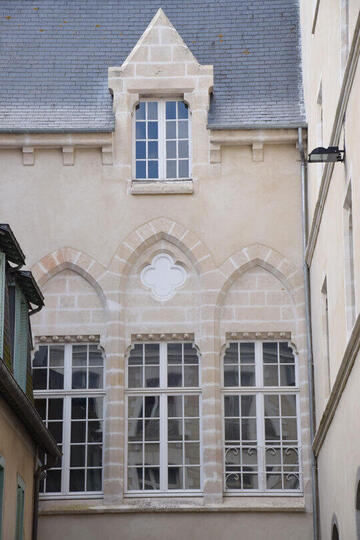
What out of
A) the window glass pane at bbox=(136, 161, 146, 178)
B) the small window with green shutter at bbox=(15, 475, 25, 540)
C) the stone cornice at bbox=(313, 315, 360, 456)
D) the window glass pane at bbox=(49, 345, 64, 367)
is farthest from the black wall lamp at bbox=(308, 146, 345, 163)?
the window glass pane at bbox=(49, 345, 64, 367)

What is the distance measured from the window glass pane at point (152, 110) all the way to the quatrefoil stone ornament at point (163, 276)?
2.23 metres

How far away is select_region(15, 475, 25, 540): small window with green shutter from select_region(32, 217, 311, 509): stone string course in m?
3.81

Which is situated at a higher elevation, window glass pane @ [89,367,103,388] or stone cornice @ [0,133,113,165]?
stone cornice @ [0,133,113,165]

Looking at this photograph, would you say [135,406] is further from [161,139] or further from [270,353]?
[161,139]

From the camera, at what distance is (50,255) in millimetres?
19922

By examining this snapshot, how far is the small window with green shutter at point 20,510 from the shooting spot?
49.6 feet

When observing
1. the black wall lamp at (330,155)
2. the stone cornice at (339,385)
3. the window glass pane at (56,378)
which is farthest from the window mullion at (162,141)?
the black wall lamp at (330,155)

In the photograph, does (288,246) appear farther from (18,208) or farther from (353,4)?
(353,4)

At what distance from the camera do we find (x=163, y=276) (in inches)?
789

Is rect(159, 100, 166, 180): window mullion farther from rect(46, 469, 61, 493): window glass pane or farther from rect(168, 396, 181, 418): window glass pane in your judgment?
rect(46, 469, 61, 493): window glass pane

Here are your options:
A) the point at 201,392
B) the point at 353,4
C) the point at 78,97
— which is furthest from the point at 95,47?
the point at 353,4

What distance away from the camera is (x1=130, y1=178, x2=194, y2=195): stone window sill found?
20.1 metres

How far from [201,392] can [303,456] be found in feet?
5.79

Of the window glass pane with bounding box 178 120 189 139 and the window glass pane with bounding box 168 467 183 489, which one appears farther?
the window glass pane with bounding box 178 120 189 139
